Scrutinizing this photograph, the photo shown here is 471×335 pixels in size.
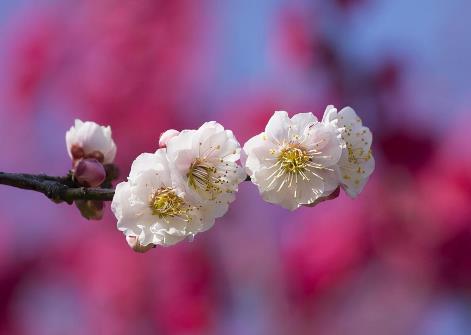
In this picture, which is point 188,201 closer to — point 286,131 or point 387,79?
point 286,131

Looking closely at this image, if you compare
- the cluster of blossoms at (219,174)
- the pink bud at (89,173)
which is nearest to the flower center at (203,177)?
the cluster of blossoms at (219,174)

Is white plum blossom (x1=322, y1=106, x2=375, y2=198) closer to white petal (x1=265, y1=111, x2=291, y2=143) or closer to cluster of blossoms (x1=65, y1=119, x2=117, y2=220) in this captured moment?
white petal (x1=265, y1=111, x2=291, y2=143)

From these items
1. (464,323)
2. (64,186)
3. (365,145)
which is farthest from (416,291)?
(64,186)

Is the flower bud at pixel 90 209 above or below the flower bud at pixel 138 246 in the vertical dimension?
above

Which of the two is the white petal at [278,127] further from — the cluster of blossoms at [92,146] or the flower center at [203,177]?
the cluster of blossoms at [92,146]

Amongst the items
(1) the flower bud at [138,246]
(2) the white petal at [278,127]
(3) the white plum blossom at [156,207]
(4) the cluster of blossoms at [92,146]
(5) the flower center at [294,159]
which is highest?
(4) the cluster of blossoms at [92,146]

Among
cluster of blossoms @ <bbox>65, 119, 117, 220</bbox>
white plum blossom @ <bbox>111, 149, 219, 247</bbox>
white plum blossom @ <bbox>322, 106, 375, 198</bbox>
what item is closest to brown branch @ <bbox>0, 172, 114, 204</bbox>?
white plum blossom @ <bbox>111, 149, 219, 247</bbox>

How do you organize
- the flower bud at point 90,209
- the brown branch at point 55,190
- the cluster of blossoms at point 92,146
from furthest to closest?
the cluster of blossoms at point 92,146 → the flower bud at point 90,209 → the brown branch at point 55,190

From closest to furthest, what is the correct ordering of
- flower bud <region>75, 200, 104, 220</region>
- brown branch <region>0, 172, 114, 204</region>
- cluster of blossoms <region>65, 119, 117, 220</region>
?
1. brown branch <region>0, 172, 114, 204</region>
2. flower bud <region>75, 200, 104, 220</region>
3. cluster of blossoms <region>65, 119, 117, 220</region>

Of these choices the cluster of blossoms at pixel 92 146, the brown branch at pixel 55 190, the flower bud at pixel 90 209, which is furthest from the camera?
the cluster of blossoms at pixel 92 146
